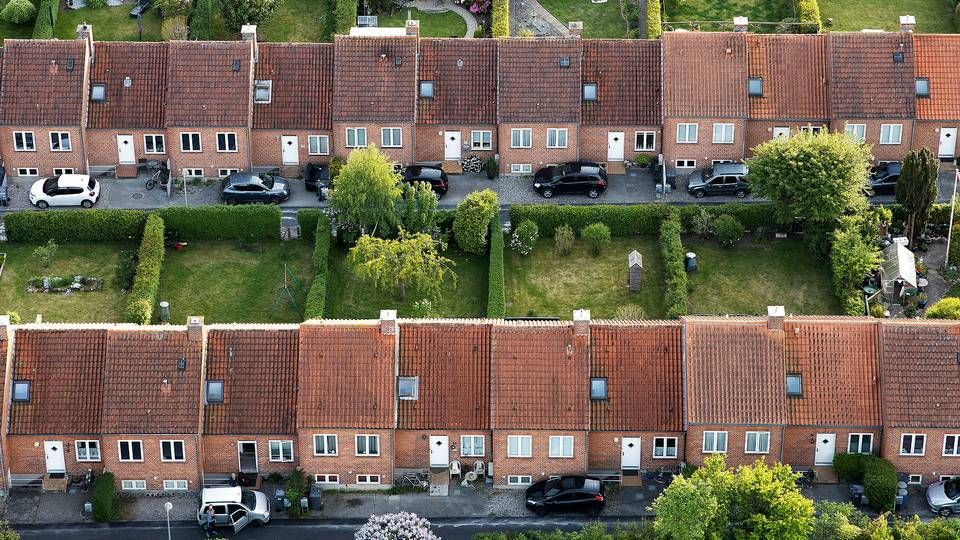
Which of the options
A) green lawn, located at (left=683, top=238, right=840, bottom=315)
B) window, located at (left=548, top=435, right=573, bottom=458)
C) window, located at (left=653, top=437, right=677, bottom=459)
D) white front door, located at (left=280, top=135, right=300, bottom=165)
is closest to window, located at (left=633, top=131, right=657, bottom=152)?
green lawn, located at (left=683, top=238, right=840, bottom=315)

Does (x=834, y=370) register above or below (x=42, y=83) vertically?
below

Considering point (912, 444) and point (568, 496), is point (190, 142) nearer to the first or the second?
point (568, 496)

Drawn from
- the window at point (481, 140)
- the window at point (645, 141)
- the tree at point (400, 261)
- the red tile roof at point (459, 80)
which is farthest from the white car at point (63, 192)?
the window at point (645, 141)

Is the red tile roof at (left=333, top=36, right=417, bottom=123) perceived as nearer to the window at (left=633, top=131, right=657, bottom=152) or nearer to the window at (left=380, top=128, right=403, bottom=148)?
the window at (left=380, top=128, right=403, bottom=148)

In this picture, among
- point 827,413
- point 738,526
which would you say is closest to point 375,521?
point 738,526

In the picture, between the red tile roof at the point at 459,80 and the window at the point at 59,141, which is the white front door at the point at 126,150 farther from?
the red tile roof at the point at 459,80

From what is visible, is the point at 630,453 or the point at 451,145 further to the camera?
the point at 451,145

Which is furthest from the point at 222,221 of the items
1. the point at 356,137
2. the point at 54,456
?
the point at 54,456
